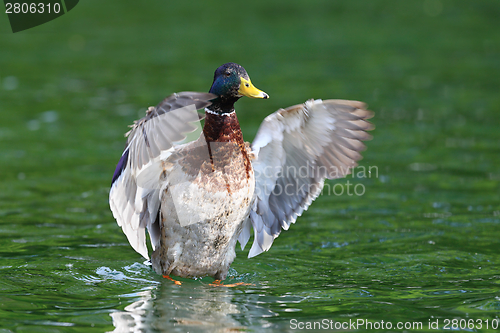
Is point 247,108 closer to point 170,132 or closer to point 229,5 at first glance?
point 170,132

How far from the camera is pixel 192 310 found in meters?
5.15

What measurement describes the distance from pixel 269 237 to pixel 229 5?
682 inches

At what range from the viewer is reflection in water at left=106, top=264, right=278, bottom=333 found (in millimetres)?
4824

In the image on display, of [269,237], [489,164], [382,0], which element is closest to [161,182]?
[269,237]

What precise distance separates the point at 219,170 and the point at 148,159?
1.05 meters

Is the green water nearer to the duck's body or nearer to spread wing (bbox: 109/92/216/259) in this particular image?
the duck's body

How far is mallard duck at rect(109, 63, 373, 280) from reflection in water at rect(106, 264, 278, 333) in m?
0.32

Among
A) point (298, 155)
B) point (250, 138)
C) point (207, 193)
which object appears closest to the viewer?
point (207, 193)

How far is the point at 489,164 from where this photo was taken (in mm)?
9633

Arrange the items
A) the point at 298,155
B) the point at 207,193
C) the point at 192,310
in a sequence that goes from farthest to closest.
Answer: the point at 298,155 → the point at 207,193 → the point at 192,310

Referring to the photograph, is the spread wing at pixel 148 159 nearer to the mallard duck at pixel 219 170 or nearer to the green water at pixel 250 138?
the mallard duck at pixel 219 170

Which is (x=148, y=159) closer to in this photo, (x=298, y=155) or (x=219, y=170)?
(x=219, y=170)

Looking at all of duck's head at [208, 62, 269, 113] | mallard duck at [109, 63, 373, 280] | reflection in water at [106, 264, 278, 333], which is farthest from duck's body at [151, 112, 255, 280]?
reflection in water at [106, 264, 278, 333]

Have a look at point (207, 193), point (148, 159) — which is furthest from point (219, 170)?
point (148, 159)
